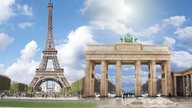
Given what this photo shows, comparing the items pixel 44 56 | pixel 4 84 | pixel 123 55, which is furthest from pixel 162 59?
pixel 44 56

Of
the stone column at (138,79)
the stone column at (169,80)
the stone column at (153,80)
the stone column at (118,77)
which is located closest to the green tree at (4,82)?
the stone column at (118,77)

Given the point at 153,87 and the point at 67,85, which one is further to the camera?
the point at 67,85

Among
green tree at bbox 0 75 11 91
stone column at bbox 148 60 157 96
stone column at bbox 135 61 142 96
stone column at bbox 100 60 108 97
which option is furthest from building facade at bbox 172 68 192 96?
green tree at bbox 0 75 11 91

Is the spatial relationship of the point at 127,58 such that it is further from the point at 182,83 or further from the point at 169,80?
the point at 182,83

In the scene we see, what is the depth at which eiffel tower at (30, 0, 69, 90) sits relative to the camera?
119 m

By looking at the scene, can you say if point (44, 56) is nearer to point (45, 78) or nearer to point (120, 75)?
point (45, 78)

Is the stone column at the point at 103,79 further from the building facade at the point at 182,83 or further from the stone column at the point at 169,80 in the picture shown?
the building facade at the point at 182,83

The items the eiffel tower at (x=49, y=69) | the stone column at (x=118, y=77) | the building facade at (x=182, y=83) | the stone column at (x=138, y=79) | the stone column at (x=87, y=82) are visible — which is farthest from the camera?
the eiffel tower at (x=49, y=69)

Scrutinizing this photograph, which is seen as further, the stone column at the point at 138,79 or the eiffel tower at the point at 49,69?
the eiffel tower at the point at 49,69

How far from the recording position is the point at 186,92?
74.4 metres

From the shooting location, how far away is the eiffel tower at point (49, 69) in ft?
389

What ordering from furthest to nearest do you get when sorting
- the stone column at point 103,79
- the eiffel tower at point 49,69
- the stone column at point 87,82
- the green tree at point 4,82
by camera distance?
the eiffel tower at point 49,69 < the green tree at point 4,82 < the stone column at point 103,79 < the stone column at point 87,82

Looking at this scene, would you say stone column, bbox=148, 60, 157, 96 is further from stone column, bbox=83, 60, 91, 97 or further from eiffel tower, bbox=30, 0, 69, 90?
eiffel tower, bbox=30, 0, 69, 90

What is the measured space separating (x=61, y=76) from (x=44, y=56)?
1130cm
